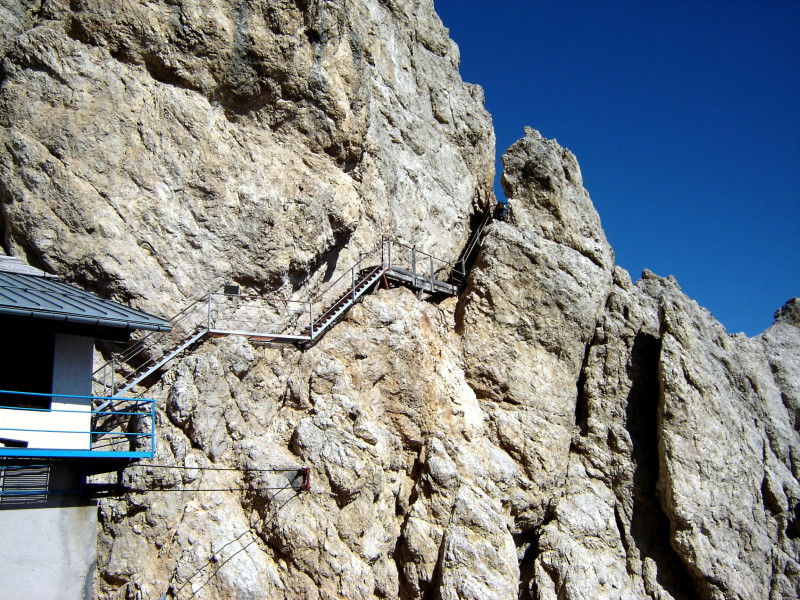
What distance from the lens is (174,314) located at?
19422mm

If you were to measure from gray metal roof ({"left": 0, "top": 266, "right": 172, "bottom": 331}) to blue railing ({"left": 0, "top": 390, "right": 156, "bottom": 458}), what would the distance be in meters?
1.42

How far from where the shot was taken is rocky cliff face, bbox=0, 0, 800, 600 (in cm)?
1827

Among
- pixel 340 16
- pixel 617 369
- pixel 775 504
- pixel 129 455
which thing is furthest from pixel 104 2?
pixel 775 504

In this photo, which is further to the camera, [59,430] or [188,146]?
[188,146]

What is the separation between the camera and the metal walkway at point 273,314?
60.3ft

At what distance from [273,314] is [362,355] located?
256cm

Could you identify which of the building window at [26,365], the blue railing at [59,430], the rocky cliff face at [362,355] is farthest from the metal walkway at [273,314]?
the building window at [26,365]

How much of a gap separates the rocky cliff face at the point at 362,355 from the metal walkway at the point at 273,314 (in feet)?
1.45

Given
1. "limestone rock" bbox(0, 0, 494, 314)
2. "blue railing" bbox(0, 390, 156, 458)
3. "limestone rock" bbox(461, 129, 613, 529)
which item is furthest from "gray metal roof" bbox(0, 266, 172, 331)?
"limestone rock" bbox(461, 129, 613, 529)

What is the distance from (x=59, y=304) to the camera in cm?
1554

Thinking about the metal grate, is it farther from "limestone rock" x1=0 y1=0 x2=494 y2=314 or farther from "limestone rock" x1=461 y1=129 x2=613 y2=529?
"limestone rock" x1=461 y1=129 x2=613 y2=529

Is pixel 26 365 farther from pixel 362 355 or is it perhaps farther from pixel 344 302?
pixel 344 302

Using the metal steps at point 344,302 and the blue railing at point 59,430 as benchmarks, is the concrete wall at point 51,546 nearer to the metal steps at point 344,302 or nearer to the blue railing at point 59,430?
the blue railing at point 59,430

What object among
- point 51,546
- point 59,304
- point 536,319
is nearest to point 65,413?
point 59,304
